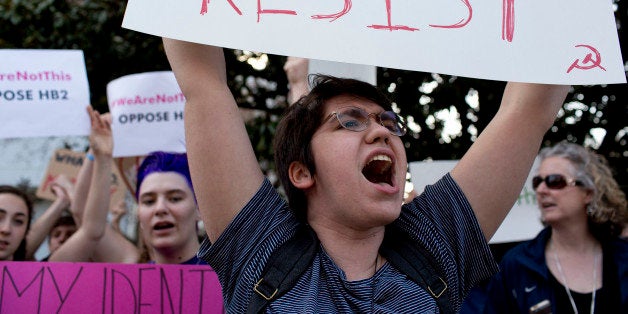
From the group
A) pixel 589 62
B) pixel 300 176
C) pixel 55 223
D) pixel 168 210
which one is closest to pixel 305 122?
pixel 300 176

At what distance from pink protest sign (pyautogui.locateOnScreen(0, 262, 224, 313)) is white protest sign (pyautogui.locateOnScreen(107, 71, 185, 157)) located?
1.18 m

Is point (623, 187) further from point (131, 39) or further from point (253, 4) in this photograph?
point (253, 4)

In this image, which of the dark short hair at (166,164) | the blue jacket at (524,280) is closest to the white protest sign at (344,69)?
the dark short hair at (166,164)

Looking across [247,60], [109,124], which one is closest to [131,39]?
[247,60]

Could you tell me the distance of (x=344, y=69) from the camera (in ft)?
7.79

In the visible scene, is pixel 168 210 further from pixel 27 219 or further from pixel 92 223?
pixel 27 219

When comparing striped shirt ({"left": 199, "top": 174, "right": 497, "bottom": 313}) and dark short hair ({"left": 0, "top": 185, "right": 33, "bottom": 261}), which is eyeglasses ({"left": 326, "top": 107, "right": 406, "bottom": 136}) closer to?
striped shirt ({"left": 199, "top": 174, "right": 497, "bottom": 313})

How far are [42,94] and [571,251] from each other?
2.28 m

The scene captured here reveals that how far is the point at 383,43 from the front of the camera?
141 cm

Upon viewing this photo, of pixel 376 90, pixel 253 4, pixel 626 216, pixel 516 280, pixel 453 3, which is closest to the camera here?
pixel 253 4

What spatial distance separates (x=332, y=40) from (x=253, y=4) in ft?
0.53

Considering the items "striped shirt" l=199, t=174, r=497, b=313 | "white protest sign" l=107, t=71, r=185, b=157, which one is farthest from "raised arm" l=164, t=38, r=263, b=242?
"white protest sign" l=107, t=71, r=185, b=157

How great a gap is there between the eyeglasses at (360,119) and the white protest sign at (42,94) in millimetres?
1833

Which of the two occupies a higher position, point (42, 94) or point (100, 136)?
point (42, 94)
